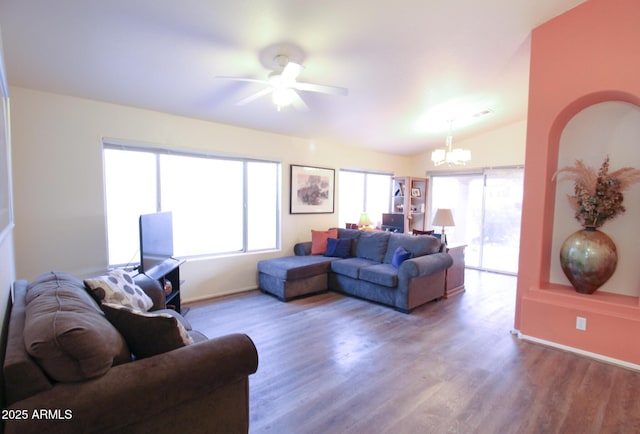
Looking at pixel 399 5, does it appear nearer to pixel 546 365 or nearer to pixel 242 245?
pixel 546 365

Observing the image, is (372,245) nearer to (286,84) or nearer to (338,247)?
(338,247)

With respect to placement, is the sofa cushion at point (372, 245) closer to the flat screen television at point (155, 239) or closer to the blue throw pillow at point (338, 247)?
the blue throw pillow at point (338, 247)

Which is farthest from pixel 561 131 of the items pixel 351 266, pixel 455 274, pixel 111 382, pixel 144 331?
pixel 111 382

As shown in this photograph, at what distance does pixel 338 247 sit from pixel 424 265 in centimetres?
155

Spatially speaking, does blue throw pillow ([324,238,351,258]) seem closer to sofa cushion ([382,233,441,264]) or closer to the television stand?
sofa cushion ([382,233,441,264])

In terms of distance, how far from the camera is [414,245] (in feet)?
14.3

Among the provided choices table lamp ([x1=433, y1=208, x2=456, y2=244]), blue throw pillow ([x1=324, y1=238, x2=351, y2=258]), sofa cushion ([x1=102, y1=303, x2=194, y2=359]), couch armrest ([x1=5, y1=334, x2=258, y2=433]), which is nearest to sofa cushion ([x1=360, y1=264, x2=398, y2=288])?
blue throw pillow ([x1=324, y1=238, x2=351, y2=258])

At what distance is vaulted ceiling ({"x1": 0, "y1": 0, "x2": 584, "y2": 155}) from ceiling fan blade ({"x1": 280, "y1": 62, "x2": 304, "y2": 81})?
0.38 meters

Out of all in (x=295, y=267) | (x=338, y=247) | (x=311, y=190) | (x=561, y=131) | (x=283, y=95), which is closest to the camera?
(x=283, y=95)

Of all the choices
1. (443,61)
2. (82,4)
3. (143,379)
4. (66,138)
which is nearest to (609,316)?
(443,61)

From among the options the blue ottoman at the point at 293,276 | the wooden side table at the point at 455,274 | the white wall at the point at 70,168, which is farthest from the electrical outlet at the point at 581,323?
the white wall at the point at 70,168

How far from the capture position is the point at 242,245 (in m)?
4.72

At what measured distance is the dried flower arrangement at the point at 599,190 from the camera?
8.97 feet

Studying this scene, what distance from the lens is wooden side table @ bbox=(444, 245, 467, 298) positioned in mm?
4441
